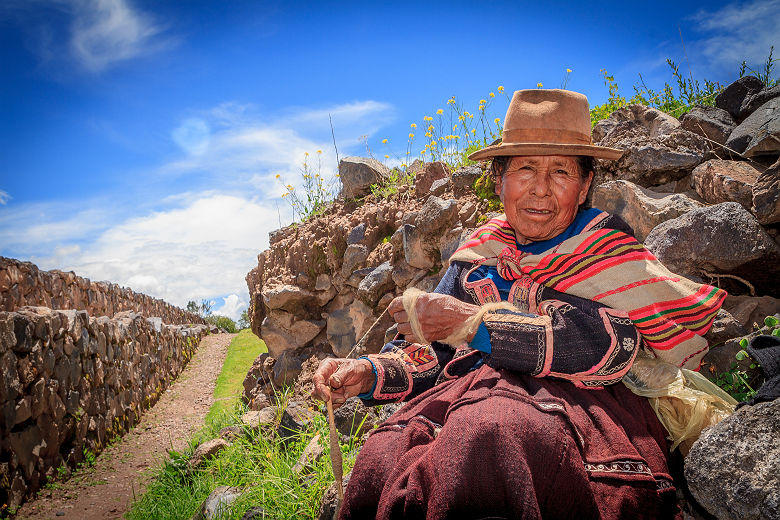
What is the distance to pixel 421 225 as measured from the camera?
5.22m

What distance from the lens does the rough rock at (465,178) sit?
5.41 meters

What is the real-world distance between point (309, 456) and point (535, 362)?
2.62 meters

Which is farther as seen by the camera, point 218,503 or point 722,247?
point 218,503

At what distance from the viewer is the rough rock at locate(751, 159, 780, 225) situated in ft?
9.93

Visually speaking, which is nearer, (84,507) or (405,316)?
(405,316)

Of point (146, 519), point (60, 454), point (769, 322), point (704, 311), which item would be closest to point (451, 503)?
point (704, 311)

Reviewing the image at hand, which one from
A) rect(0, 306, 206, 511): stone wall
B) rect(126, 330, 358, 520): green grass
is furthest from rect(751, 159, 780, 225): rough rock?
rect(0, 306, 206, 511): stone wall

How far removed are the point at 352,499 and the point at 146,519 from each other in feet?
14.2

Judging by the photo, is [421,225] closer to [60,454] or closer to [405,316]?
[405,316]

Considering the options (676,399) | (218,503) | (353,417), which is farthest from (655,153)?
(218,503)

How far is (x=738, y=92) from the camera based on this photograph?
4.41 meters

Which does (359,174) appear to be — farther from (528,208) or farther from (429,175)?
(528,208)

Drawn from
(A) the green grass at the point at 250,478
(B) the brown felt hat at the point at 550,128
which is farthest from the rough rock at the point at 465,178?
(B) the brown felt hat at the point at 550,128

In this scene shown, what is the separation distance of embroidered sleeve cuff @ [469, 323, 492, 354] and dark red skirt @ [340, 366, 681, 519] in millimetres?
112
